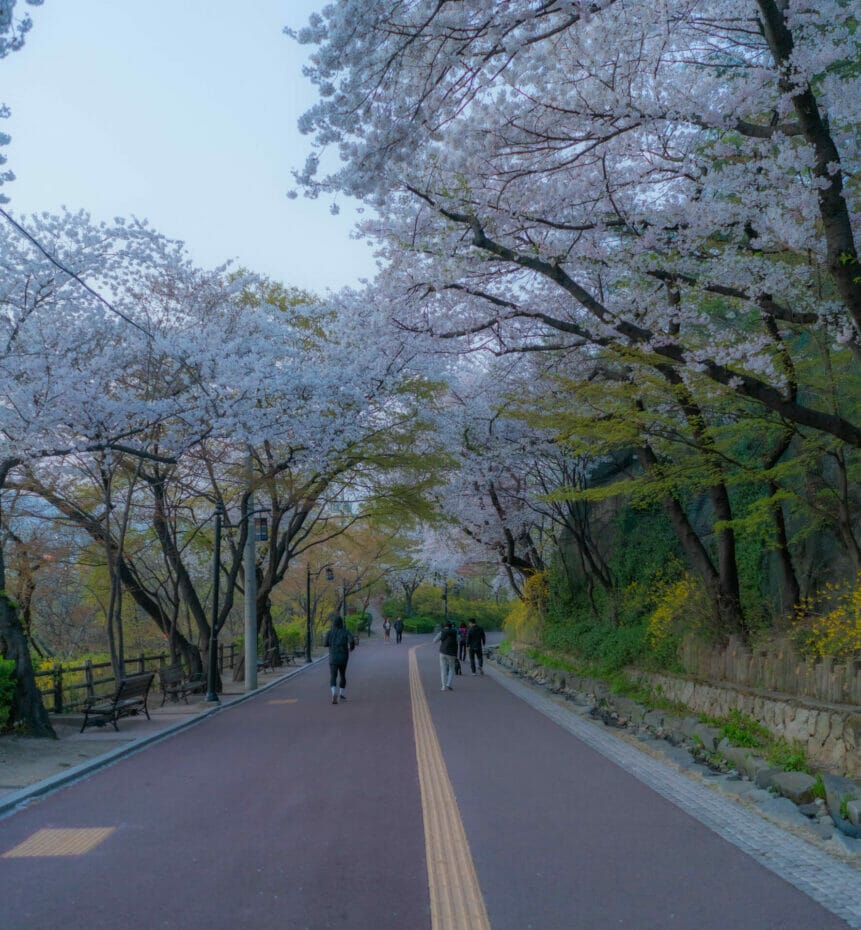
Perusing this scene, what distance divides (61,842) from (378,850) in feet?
8.26

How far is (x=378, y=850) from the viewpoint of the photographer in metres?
6.11

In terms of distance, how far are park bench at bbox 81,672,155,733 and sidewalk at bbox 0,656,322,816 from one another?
0.62ft

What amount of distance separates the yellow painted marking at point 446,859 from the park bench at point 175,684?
34.6 feet

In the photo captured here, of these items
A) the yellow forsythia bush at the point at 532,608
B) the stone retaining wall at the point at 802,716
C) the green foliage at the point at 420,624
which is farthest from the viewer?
the green foliage at the point at 420,624

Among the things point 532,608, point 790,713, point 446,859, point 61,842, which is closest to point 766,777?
point 790,713

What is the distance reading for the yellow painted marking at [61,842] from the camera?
20.3 feet

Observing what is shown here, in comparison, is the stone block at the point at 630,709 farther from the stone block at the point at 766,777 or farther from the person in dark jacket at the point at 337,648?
the stone block at the point at 766,777

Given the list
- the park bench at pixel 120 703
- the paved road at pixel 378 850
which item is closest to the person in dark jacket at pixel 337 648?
the park bench at pixel 120 703

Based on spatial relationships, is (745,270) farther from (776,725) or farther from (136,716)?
(136,716)

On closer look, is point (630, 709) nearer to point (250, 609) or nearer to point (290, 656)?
point (250, 609)

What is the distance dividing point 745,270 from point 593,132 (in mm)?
2869

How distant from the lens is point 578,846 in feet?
20.4

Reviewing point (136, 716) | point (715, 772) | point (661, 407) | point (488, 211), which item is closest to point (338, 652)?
point (136, 716)

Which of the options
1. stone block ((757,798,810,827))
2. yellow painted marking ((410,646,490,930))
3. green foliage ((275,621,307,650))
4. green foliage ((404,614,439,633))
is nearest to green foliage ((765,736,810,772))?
stone block ((757,798,810,827))
